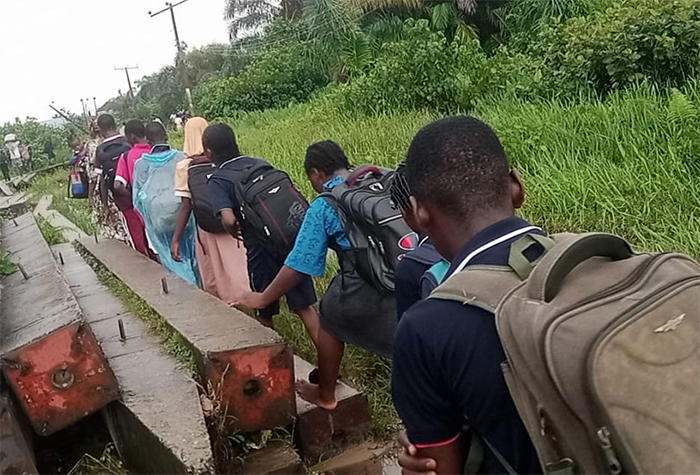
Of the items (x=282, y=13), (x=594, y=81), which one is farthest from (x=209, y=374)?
(x=282, y=13)

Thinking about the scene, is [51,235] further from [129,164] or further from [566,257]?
[566,257]

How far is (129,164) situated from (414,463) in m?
5.39

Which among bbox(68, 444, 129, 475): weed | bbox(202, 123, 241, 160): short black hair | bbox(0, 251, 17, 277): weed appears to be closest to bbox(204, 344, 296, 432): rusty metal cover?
bbox(68, 444, 129, 475): weed

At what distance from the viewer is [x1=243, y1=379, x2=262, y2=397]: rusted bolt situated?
313cm

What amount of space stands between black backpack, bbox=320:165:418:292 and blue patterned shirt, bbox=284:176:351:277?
4 centimetres

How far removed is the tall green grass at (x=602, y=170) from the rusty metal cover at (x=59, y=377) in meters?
1.40

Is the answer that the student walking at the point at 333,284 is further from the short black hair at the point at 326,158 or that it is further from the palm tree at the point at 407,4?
the palm tree at the point at 407,4

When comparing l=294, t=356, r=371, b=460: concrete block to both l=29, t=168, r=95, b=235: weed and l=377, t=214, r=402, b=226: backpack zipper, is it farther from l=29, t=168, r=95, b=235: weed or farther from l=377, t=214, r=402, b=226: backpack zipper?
l=29, t=168, r=95, b=235: weed

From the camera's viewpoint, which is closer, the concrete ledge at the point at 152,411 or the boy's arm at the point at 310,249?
the concrete ledge at the point at 152,411

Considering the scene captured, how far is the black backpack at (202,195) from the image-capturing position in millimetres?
4699

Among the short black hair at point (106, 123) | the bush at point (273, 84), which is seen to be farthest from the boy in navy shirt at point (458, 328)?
the bush at point (273, 84)

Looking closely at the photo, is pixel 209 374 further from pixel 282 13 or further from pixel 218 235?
pixel 282 13

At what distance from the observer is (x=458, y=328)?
4.37 ft

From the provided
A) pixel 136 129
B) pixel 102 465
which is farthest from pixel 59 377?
pixel 136 129
